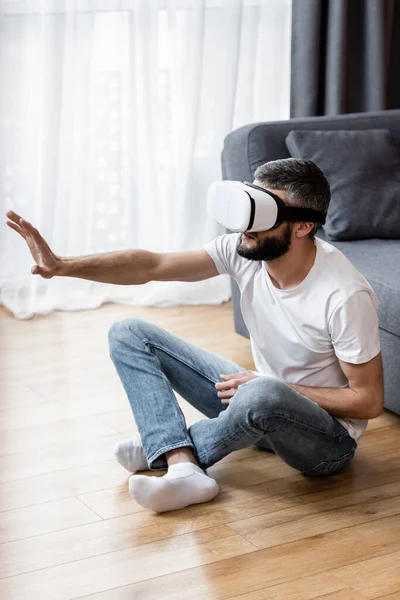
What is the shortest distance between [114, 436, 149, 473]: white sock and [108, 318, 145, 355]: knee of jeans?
24cm

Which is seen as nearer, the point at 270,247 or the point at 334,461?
the point at 270,247

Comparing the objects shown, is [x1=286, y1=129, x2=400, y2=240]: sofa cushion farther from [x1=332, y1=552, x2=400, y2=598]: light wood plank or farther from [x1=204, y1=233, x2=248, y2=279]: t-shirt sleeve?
[x1=332, y1=552, x2=400, y2=598]: light wood plank

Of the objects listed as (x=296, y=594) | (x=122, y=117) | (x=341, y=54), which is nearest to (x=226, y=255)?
(x=296, y=594)

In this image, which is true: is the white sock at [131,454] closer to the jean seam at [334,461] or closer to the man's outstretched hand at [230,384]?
the man's outstretched hand at [230,384]

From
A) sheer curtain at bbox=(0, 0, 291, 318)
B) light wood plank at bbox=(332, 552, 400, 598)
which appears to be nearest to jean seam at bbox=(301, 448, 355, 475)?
light wood plank at bbox=(332, 552, 400, 598)

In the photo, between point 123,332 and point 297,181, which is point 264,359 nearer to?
point 123,332

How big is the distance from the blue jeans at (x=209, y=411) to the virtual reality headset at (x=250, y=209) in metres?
0.36

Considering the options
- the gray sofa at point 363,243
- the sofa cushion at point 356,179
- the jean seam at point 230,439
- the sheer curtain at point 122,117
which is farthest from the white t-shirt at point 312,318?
the sheer curtain at point 122,117

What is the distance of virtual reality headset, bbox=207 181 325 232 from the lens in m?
2.09

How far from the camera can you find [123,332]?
2.41 metres

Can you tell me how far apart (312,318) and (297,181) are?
1.04 ft

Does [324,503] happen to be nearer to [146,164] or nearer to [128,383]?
[128,383]

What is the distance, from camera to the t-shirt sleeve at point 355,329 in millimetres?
2121

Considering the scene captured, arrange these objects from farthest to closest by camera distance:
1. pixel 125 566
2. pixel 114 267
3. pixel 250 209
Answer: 1. pixel 114 267
2. pixel 250 209
3. pixel 125 566
